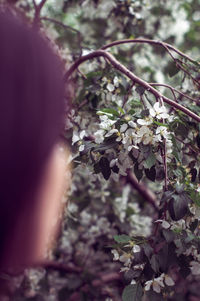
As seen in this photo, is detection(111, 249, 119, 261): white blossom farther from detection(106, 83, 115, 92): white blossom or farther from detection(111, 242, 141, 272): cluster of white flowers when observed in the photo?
detection(106, 83, 115, 92): white blossom

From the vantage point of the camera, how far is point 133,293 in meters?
1.09

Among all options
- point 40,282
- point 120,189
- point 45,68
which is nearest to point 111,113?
point 45,68

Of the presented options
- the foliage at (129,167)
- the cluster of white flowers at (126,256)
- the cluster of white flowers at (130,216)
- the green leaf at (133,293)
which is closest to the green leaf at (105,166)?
the foliage at (129,167)

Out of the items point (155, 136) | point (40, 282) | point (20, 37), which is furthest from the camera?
point (40, 282)

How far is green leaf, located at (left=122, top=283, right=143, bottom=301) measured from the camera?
1077 millimetres

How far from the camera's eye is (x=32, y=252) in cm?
53

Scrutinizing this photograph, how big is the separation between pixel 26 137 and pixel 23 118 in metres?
0.02

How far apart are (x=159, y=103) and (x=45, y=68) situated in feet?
2.43

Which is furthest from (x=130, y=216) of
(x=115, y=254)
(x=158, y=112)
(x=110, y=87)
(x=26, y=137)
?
(x=26, y=137)

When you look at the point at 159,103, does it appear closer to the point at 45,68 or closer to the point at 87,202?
the point at 45,68

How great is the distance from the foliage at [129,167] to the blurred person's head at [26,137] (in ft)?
1.97

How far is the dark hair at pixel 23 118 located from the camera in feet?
1.52

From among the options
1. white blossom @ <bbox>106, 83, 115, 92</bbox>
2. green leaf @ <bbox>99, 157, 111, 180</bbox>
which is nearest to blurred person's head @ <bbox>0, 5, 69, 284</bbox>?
green leaf @ <bbox>99, 157, 111, 180</bbox>

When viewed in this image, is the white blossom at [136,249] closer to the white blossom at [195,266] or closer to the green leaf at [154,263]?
the green leaf at [154,263]
